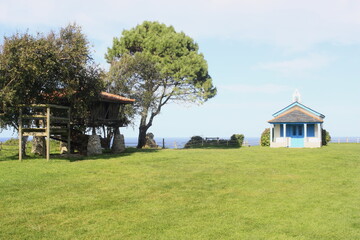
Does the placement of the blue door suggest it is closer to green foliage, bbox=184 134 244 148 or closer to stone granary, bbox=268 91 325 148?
stone granary, bbox=268 91 325 148

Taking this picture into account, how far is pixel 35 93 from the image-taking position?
24.4 metres

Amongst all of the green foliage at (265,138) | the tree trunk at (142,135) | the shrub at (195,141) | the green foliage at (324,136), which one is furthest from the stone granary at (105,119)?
the green foliage at (324,136)

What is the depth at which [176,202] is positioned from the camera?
1215 centimetres

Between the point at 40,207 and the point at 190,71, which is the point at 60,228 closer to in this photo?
the point at 40,207

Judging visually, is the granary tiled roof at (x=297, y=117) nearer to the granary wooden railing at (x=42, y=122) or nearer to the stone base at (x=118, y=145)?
the stone base at (x=118, y=145)

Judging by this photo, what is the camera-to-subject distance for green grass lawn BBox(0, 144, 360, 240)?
29.8ft

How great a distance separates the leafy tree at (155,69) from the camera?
4009 centimetres

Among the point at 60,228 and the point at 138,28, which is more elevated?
the point at 138,28

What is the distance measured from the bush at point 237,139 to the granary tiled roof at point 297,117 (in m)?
6.51

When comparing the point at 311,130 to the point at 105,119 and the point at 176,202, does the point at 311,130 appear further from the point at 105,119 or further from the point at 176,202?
the point at 176,202

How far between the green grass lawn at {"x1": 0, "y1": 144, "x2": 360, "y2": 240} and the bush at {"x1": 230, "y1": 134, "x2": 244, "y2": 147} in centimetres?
2746

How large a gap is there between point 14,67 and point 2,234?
1577cm

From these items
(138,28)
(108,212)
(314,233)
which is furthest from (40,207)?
(138,28)

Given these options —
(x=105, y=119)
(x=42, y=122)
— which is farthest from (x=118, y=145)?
(x=42, y=122)
